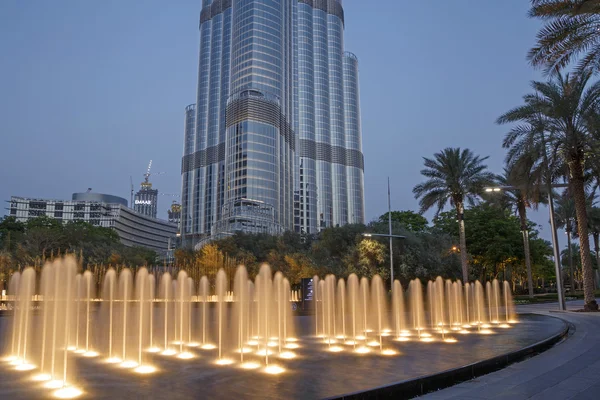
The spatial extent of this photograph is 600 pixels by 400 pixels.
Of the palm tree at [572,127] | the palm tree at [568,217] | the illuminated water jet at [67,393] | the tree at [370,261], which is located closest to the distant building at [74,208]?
the tree at [370,261]

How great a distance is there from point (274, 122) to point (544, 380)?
Answer: 95.4 meters

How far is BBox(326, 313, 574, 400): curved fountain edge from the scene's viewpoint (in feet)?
20.4

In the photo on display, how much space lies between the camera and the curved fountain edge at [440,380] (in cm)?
621

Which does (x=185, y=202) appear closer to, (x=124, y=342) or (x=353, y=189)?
(x=353, y=189)

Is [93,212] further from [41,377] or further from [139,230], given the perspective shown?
[41,377]

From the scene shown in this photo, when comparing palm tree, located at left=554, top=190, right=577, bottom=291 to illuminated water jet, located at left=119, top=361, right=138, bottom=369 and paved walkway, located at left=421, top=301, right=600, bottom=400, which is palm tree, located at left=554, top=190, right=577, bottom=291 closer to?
paved walkway, located at left=421, top=301, right=600, bottom=400

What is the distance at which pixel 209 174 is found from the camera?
12950 cm

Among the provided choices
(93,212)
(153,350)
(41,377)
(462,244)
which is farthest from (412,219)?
(93,212)

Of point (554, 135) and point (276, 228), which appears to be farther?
point (276, 228)

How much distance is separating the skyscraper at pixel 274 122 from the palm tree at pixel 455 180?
57.7 m

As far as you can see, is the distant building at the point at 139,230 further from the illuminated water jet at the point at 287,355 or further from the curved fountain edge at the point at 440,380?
the curved fountain edge at the point at 440,380

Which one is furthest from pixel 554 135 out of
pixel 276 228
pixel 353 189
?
pixel 353 189

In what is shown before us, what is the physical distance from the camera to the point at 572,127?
22.2 meters

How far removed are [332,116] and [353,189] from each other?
22.7 metres
